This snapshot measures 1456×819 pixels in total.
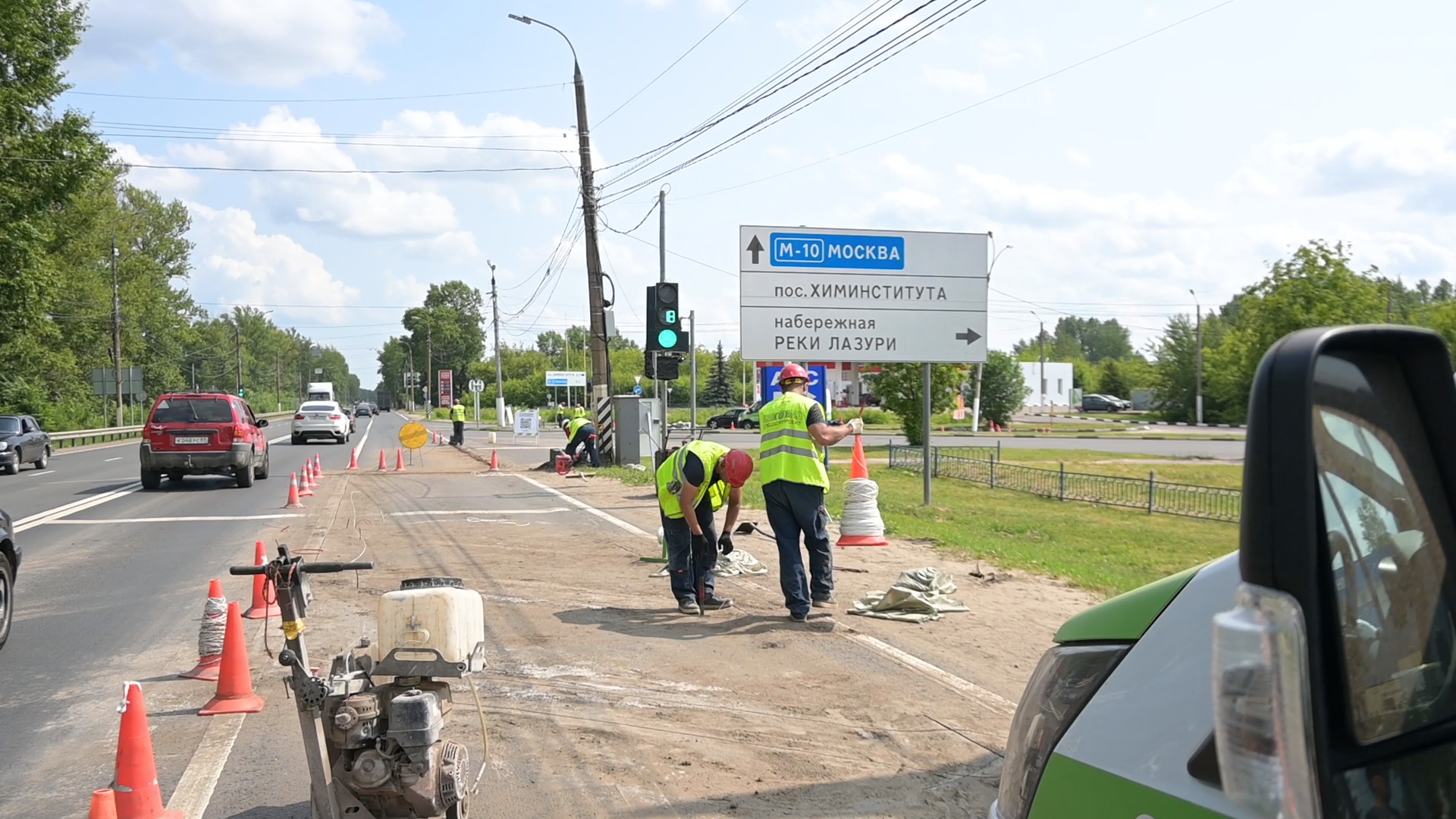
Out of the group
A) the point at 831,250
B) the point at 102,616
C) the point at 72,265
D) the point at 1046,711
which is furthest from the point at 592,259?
the point at 72,265

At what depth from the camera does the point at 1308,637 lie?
4.72 feet

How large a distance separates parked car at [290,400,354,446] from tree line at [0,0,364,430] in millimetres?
9436

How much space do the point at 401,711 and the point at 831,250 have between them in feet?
49.8

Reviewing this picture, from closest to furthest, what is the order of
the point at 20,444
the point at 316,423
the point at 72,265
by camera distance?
1. the point at 20,444
2. the point at 316,423
3. the point at 72,265

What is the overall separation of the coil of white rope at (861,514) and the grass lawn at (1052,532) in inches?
32.8

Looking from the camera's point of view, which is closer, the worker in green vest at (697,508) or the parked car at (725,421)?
the worker in green vest at (697,508)

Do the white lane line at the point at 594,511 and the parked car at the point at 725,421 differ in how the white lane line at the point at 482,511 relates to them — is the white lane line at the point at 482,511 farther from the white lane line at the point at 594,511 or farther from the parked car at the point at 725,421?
the parked car at the point at 725,421

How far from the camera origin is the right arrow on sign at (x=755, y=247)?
1866 centimetres

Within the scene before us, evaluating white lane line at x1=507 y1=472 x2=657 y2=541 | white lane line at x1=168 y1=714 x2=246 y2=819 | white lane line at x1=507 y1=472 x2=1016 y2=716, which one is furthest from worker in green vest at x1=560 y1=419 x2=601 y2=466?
white lane line at x1=168 y1=714 x2=246 y2=819

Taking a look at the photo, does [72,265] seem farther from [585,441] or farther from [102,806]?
[102,806]

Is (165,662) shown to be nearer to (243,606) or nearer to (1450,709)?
(243,606)

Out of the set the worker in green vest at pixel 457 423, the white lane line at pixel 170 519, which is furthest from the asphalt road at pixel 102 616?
the worker in green vest at pixel 457 423

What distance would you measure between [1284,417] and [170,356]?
97284mm

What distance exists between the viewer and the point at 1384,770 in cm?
156
